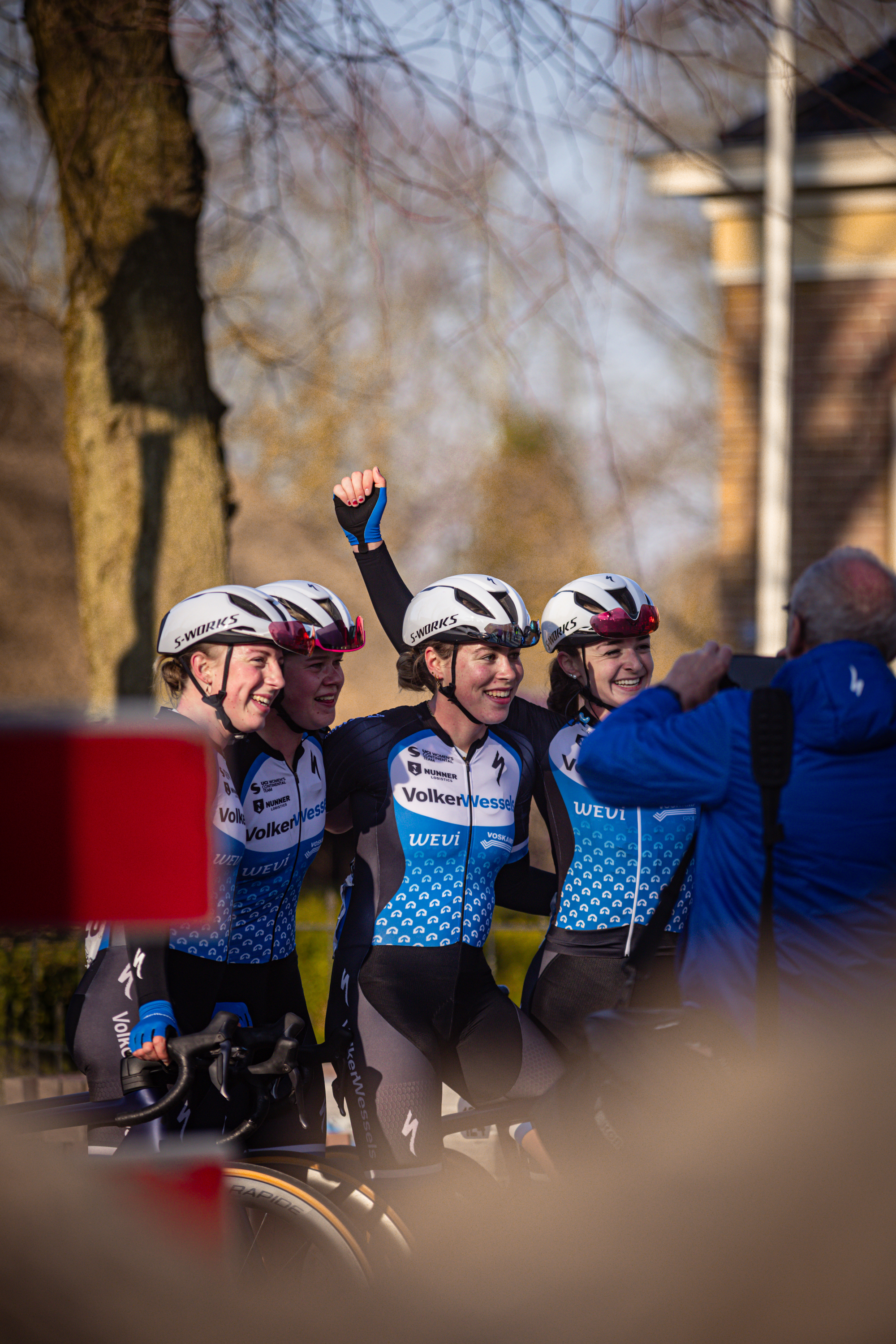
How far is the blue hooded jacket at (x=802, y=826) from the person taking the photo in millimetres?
2205

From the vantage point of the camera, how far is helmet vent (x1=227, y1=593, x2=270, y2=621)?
345 centimetres

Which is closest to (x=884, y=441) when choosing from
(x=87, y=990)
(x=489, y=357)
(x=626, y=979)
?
(x=489, y=357)

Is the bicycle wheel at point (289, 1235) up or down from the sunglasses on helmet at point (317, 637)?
down

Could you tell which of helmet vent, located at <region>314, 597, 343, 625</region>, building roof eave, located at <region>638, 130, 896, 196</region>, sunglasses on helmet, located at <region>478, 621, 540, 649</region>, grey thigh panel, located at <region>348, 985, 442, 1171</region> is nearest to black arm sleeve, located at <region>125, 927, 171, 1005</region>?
grey thigh panel, located at <region>348, 985, 442, 1171</region>

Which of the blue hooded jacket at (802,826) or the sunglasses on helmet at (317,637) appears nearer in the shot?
the blue hooded jacket at (802,826)

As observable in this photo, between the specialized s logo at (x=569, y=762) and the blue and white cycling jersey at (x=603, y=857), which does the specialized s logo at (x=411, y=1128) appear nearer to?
the blue and white cycling jersey at (x=603, y=857)

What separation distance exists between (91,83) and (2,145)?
0.51m

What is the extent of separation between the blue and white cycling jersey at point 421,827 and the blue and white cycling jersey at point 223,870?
56 cm

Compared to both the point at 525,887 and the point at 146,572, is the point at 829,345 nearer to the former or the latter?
the point at 146,572

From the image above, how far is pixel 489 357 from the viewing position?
5086 millimetres

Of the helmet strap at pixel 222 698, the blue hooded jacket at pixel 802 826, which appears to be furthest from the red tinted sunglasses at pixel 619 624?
the blue hooded jacket at pixel 802 826

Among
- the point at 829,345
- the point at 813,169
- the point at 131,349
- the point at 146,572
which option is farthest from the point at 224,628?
the point at 813,169

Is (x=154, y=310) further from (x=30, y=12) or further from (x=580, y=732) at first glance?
(x=580, y=732)

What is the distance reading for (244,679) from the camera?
134 inches
